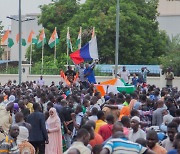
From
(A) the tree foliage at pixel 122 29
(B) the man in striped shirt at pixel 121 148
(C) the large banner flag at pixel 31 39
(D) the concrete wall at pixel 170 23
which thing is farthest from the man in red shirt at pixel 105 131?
(D) the concrete wall at pixel 170 23

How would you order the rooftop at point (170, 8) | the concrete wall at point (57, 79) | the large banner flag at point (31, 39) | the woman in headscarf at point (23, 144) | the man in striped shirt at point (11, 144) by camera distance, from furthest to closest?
1. the rooftop at point (170, 8)
2. the large banner flag at point (31, 39)
3. the concrete wall at point (57, 79)
4. the woman in headscarf at point (23, 144)
5. the man in striped shirt at point (11, 144)

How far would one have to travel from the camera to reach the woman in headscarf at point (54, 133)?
1678 cm

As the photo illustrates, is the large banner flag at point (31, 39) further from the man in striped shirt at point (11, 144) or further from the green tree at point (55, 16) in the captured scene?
the man in striped shirt at point (11, 144)

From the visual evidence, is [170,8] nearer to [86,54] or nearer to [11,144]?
[86,54]

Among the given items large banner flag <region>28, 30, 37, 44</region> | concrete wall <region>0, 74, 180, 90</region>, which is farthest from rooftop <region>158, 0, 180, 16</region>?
concrete wall <region>0, 74, 180, 90</region>

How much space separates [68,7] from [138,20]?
331 inches

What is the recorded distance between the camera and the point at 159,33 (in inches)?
2397

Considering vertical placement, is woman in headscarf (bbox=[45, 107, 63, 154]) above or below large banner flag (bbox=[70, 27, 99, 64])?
below

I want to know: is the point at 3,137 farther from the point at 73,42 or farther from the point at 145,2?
the point at 145,2

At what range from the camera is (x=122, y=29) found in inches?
2224

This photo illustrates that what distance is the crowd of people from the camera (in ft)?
35.0

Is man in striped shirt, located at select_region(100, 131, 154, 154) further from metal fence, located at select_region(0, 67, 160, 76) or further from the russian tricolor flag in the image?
metal fence, located at select_region(0, 67, 160, 76)

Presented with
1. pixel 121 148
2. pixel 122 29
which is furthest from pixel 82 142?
pixel 122 29

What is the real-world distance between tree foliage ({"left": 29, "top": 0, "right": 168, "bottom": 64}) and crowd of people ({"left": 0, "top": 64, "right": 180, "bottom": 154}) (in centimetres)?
3392
